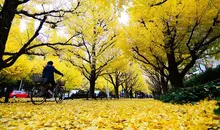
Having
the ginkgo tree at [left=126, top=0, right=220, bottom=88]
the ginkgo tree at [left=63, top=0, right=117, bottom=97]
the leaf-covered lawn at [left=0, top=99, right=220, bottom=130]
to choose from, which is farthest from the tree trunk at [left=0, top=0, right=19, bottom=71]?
the ginkgo tree at [left=63, top=0, right=117, bottom=97]

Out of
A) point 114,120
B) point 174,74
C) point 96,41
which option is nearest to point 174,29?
point 174,74

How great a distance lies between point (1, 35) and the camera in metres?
5.99

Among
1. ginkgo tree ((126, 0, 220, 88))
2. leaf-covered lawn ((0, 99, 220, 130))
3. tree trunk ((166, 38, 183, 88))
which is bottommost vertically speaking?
leaf-covered lawn ((0, 99, 220, 130))

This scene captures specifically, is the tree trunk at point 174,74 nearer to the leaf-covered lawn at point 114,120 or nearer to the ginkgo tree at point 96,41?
the ginkgo tree at point 96,41

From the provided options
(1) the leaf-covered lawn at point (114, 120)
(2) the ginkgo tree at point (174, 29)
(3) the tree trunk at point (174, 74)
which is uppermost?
(2) the ginkgo tree at point (174, 29)

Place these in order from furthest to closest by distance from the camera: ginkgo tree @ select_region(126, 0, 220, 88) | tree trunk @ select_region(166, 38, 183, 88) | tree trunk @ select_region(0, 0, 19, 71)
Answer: tree trunk @ select_region(166, 38, 183, 88), ginkgo tree @ select_region(126, 0, 220, 88), tree trunk @ select_region(0, 0, 19, 71)

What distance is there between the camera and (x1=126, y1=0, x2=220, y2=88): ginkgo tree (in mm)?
9414

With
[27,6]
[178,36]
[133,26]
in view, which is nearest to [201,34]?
[178,36]

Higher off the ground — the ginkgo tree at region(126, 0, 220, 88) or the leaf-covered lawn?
the ginkgo tree at region(126, 0, 220, 88)

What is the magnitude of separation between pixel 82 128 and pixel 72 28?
12.6 metres

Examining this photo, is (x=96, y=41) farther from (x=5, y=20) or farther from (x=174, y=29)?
(x=5, y=20)

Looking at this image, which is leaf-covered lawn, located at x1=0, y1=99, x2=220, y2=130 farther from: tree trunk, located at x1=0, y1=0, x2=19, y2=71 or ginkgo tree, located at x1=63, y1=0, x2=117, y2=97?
ginkgo tree, located at x1=63, y1=0, x2=117, y2=97

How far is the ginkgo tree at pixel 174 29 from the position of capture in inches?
371

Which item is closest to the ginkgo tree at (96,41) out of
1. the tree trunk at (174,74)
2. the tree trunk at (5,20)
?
the tree trunk at (174,74)
